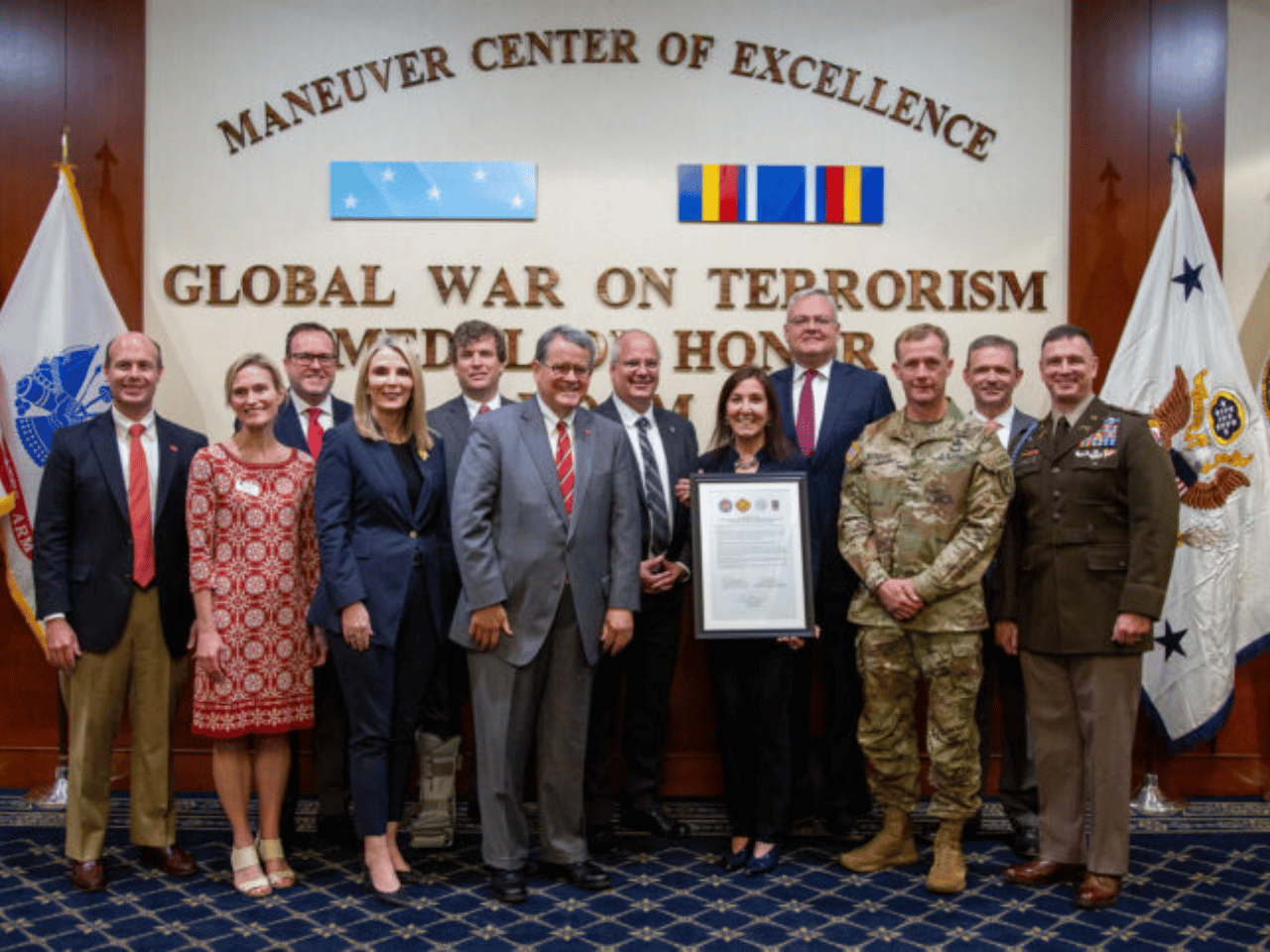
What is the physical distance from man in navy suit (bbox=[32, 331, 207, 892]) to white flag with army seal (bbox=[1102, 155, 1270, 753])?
3675mm

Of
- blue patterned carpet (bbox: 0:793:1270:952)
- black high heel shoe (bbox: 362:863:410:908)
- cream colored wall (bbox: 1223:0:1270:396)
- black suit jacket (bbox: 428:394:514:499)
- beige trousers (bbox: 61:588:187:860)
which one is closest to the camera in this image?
blue patterned carpet (bbox: 0:793:1270:952)

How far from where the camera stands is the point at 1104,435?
10.6 ft

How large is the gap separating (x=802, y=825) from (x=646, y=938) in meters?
1.11

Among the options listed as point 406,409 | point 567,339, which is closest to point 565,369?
point 567,339

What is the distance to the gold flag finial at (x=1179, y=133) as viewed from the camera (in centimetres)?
433

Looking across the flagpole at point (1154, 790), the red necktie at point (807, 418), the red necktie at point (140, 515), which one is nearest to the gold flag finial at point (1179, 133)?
the flagpole at point (1154, 790)

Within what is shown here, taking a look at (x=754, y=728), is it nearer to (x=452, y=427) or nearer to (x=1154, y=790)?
(x=452, y=427)

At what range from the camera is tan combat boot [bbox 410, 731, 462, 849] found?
11.9 feet

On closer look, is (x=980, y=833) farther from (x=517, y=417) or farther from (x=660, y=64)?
(x=660, y=64)

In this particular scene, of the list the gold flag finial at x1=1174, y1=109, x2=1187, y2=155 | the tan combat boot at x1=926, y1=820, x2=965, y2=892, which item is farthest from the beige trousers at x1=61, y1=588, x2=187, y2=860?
the gold flag finial at x1=1174, y1=109, x2=1187, y2=155

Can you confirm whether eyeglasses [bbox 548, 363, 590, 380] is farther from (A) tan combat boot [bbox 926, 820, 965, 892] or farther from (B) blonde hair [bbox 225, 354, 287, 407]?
(A) tan combat boot [bbox 926, 820, 965, 892]

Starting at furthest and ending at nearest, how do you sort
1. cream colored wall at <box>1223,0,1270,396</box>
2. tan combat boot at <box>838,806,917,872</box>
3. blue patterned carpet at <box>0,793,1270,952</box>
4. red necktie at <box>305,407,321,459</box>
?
cream colored wall at <box>1223,0,1270,396</box>
red necktie at <box>305,407,321,459</box>
tan combat boot at <box>838,806,917,872</box>
blue patterned carpet at <box>0,793,1270,952</box>

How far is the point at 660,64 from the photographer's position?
180 inches

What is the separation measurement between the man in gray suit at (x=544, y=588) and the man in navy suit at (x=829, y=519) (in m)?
0.77
